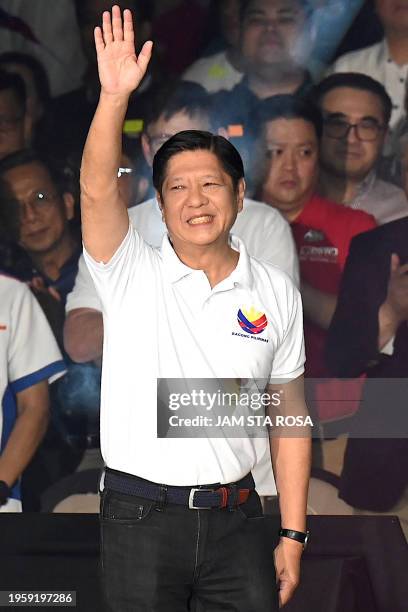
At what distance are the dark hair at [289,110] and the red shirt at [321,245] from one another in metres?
0.29

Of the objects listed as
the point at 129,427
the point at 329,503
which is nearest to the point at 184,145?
the point at 129,427

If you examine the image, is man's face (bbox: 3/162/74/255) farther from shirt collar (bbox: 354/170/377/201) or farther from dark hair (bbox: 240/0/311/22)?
shirt collar (bbox: 354/170/377/201)

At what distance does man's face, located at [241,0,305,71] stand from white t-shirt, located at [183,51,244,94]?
69 millimetres

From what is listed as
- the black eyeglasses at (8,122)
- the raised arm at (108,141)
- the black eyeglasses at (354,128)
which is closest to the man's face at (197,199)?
the raised arm at (108,141)

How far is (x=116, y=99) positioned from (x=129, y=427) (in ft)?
2.13

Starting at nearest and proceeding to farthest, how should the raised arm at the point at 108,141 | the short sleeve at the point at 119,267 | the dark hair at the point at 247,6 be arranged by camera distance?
1. the raised arm at the point at 108,141
2. the short sleeve at the point at 119,267
3. the dark hair at the point at 247,6

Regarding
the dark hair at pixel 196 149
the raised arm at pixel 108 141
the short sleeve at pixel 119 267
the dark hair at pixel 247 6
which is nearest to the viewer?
the raised arm at pixel 108 141

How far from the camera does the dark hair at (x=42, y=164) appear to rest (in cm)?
353

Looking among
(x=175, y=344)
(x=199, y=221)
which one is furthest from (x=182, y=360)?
(x=199, y=221)

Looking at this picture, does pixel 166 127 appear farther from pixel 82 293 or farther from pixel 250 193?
pixel 82 293

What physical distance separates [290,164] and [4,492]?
1.60 meters

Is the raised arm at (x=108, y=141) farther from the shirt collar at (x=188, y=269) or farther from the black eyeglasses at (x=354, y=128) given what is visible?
the black eyeglasses at (x=354, y=128)

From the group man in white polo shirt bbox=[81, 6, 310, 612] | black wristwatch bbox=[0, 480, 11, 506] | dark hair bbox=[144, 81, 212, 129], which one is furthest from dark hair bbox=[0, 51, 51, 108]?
man in white polo shirt bbox=[81, 6, 310, 612]

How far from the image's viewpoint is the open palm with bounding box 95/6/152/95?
185cm
